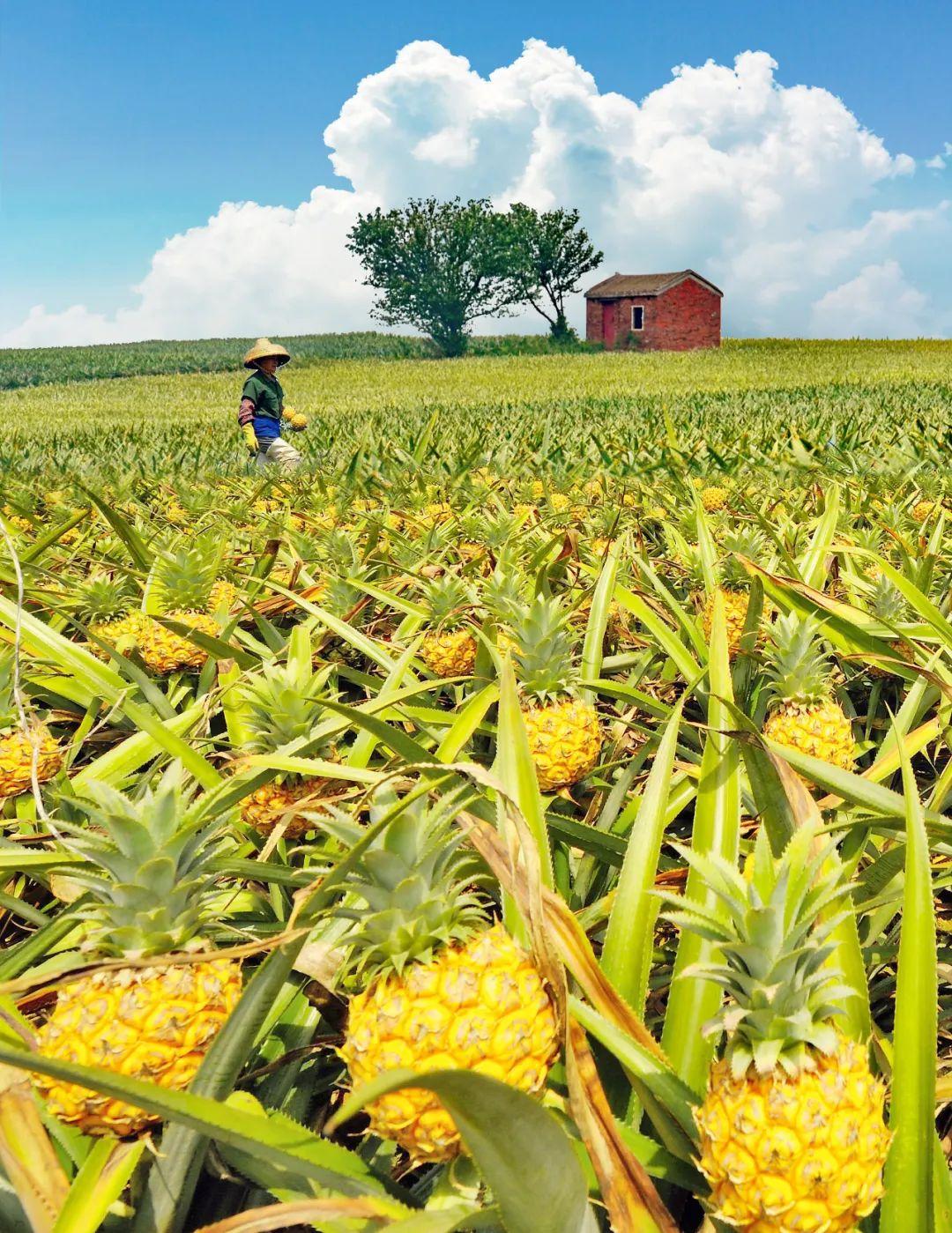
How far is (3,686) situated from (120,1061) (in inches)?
33.6

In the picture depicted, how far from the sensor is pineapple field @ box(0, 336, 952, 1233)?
57cm

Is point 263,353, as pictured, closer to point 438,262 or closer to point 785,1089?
point 785,1089

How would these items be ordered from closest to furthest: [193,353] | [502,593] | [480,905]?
1. [480,905]
2. [502,593]
3. [193,353]

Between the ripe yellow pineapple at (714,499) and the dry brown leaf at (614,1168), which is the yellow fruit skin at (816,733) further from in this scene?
the ripe yellow pineapple at (714,499)

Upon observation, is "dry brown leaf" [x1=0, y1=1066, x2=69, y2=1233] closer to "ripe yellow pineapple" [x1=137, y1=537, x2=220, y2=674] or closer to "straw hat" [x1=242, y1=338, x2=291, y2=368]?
"ripe yellow pineapple" [x1=137, y1=537, x2=220, y2=674]

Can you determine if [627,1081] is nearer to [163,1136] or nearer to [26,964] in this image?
[163,1136]

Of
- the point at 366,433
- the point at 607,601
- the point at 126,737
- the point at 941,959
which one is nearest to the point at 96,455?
the point at 366,433

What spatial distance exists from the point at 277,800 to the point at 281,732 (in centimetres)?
10

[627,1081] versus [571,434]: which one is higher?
[571,434]

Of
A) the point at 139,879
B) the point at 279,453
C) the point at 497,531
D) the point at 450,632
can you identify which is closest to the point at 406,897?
the point at 139,879

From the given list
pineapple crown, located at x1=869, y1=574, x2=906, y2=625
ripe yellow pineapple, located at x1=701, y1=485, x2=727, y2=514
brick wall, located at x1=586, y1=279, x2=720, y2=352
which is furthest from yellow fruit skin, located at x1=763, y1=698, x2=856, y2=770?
brick wall, located at x1=586, y1=279, x2=720, y2=352

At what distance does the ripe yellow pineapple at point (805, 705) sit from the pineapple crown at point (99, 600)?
4.72 feet

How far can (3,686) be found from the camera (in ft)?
4.28

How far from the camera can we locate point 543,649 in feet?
4.01
